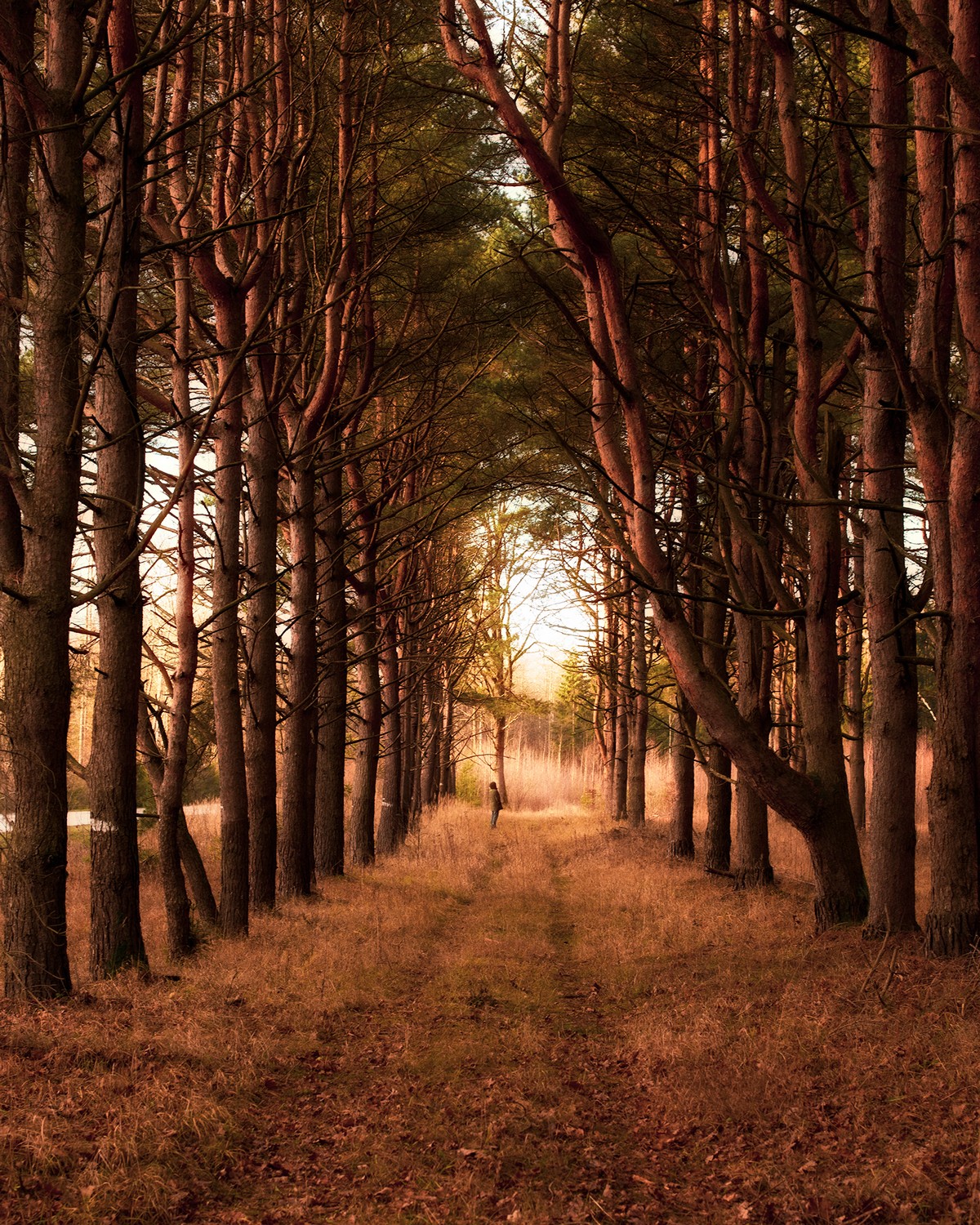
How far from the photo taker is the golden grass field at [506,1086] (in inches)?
150

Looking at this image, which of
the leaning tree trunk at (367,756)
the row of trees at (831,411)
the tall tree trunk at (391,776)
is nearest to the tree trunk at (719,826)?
the row of trees at (831,411)

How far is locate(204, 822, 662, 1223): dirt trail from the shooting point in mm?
3895

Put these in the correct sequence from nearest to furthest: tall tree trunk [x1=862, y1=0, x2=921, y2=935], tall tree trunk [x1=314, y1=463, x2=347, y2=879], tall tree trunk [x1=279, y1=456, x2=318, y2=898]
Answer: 1. tall tree trunk [x1=862, y1=0, x2=921, y2=935]
2. tall tree trunk [x1=279, y1=456, x2=318, y2=898]
3. tall tree trunk [x1=314, y1=463, x2=347, y2=879]

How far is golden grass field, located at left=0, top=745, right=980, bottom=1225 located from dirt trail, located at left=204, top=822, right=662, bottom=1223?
0.02 metres

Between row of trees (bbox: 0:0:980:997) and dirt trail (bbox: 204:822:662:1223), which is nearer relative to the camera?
dirt trail (bbox: 204:822:662:1223)

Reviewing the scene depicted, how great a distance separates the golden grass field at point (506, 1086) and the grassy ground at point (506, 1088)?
16 mm

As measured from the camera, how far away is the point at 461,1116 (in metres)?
4.77

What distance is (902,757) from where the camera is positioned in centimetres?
732

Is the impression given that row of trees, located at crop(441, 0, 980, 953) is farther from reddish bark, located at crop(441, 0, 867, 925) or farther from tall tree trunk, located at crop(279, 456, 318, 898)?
tall tree trunk, located at crop(279, 456, 318, 898)

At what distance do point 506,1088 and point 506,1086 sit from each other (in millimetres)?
32

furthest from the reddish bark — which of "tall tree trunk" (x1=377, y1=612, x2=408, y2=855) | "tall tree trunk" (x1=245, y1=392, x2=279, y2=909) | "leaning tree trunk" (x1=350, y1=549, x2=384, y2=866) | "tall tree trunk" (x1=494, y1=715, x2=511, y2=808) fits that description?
"tall tree trunk" (x1=494, y1=715, x2=511, y2=808)

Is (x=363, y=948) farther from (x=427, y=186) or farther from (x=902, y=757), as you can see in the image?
(x=427, y=186)

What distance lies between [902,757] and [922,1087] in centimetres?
309

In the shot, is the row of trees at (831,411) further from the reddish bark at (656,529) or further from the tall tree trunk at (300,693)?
the tall tree trunk at (300,693)
